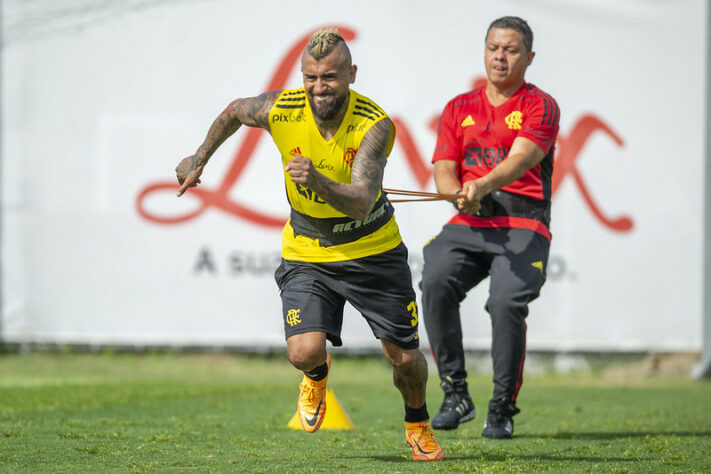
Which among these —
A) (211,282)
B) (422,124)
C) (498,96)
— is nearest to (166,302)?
(211,282)

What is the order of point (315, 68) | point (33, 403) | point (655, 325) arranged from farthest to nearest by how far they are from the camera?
point (655, 325)
point (33, 403)
point (315, 68)

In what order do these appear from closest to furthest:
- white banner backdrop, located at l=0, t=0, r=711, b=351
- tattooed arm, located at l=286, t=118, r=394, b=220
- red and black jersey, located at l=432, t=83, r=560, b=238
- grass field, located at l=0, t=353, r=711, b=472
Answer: tattooed arm, located at l=286, t=118, r=394, b=220
grass field, located at l=0, t=353, r=711, b=472
red and black jersey, located at l=432, t=83, r=560, b=238
white banner backdrop, located at l=0, t=0, r=711, b=351

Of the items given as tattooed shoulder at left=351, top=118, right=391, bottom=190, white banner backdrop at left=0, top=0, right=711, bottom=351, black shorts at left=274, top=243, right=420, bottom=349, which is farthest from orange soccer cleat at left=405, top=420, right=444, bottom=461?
white banner backdrop at left=0, top=0, right=711, bottom=351

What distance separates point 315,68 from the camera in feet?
14.5

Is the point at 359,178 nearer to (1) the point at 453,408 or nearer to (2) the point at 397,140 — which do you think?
(1) the point at 453,408

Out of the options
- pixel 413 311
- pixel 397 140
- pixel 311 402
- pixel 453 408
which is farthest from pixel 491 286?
pixel 397 140

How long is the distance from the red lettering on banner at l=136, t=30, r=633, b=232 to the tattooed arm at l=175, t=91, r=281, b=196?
544 cm

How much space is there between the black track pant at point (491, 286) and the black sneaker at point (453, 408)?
2.5 inches

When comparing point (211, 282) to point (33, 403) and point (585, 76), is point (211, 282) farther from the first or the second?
point (585, 76)

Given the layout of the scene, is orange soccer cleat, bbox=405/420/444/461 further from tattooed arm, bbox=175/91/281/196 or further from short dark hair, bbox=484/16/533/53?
short dark hair, bbox=484/16/533/53

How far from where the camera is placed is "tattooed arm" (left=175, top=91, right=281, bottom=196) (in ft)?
15.4

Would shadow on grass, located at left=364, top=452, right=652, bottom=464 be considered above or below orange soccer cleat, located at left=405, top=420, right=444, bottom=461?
below

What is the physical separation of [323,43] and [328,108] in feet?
0.96

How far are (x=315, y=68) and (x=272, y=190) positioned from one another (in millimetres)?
6242
